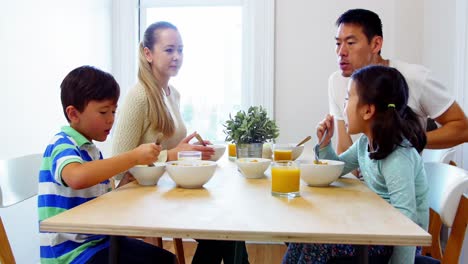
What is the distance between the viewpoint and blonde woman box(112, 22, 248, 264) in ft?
6.13

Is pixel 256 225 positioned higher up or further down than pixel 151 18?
further down

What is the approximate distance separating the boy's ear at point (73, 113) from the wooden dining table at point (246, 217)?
0.29m

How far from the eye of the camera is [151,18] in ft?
11.4

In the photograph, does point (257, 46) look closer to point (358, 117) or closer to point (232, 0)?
point (232, 0)

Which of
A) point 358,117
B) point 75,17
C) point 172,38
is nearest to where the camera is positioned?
point 358,117

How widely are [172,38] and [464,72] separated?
1587 mm

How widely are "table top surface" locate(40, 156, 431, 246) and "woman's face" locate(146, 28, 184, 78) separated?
3.04ft

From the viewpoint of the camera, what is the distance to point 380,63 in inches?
80.4

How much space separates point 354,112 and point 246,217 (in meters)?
0.67

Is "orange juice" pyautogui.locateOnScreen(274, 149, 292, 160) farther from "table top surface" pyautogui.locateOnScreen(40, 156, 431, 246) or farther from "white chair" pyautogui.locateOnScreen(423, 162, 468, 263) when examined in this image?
"white chair" pyautogui.locateOnScreen(423, 162, 468, 263)

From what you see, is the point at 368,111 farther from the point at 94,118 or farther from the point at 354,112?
the point at 94,118

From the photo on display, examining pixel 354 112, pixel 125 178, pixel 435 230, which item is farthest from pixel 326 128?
pixel 125 178

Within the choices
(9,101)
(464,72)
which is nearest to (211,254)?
(9,101)

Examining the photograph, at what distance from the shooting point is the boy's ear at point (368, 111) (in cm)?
145
